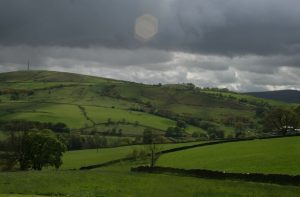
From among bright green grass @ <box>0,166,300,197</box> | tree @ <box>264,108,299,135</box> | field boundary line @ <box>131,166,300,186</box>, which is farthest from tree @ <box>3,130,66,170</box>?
tree @ <box>264,108,299,135</box>

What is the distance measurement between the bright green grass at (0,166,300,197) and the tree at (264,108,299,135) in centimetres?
8525

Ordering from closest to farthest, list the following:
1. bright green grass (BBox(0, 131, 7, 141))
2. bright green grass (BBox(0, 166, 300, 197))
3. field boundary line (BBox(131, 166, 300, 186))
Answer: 1. bright green grass (BBox(0, 166, 300, 197))
2. field boundary line (BBox(131, 166, 300, 186))
3. bright green grass (BBox(0, 131, 7, 141))

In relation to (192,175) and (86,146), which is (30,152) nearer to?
(192,175)

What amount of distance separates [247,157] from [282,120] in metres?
71.9

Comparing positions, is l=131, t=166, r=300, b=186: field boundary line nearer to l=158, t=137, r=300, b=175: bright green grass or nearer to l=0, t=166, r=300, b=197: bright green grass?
l=0, t=166, r=300, b=197: bright green grass

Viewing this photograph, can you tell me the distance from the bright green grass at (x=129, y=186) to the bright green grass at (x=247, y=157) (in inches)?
366

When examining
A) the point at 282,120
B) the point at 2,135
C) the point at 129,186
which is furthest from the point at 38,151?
the point at 2,135

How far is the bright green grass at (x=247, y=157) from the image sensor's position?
6796 centimetres

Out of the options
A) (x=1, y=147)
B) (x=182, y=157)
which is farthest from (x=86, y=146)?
(x=182, y=157)

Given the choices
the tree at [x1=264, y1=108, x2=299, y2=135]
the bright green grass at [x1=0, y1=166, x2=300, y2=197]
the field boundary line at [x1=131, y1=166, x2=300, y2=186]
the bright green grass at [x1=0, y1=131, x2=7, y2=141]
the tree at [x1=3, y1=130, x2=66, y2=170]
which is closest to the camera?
the bright green grass at [x1=0, y1=166, x2=300, y2=197]

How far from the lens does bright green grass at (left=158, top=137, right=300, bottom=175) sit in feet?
223

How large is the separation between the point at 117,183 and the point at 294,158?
29342mm

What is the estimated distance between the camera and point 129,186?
190 feet

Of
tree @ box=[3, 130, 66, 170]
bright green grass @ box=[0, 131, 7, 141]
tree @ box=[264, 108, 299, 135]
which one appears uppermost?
tree @ box=[264, 108, 299, 135]
